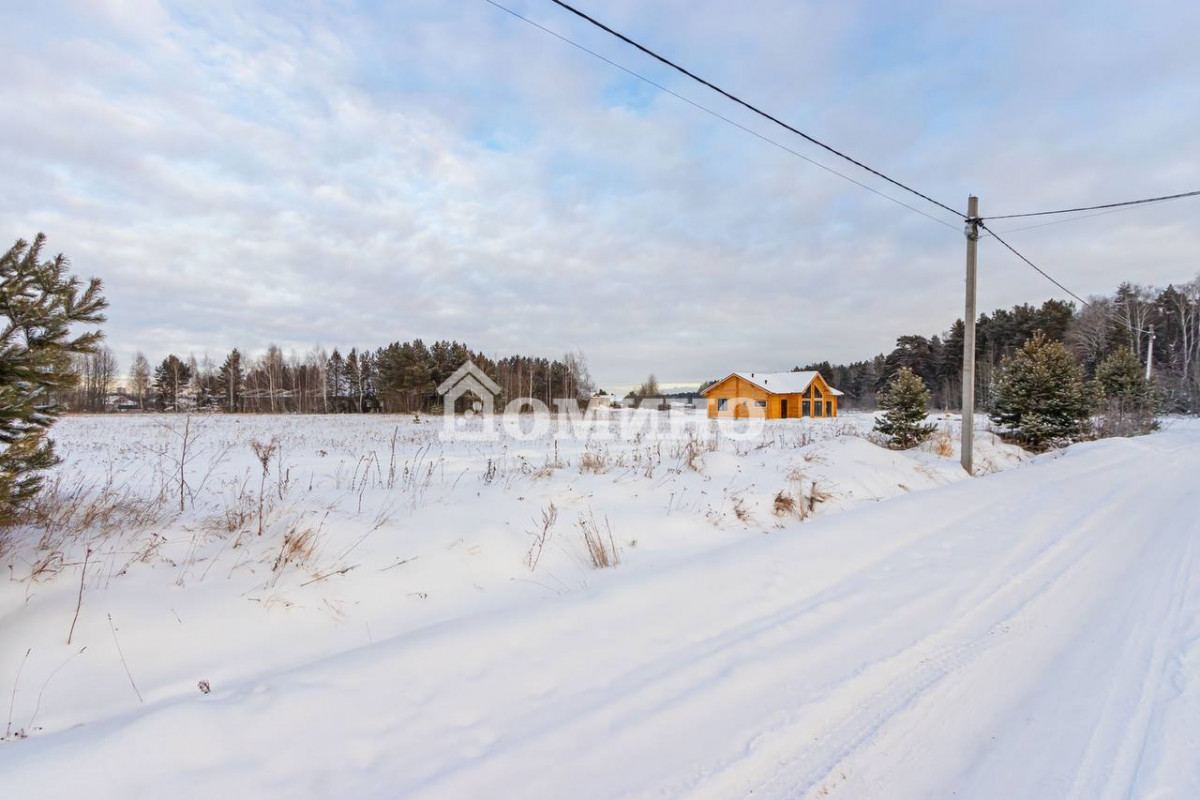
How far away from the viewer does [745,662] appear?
119 inches

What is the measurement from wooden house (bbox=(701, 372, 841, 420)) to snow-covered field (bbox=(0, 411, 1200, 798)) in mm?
33556

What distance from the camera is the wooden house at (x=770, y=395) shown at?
3881 cm

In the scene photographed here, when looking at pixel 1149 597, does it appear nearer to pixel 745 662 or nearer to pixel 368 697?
pixel 745 662

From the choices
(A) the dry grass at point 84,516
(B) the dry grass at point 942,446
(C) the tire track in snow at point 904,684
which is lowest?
(C) the tire track in snow at point 904,684

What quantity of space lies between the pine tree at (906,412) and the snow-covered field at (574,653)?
955 cm

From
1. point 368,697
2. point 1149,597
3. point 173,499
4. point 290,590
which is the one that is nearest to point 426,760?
point 368,697

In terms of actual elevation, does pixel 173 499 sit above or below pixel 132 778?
above

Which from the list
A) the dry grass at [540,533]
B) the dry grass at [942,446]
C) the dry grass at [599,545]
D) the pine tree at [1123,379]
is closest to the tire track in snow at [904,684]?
the dry grass at [599,545]

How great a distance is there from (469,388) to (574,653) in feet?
160

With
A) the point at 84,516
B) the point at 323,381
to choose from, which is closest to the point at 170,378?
the point at 323,381

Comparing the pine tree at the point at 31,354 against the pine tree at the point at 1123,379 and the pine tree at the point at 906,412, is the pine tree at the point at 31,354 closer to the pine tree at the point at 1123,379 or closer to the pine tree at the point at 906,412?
the pine tree at the point at 906,412

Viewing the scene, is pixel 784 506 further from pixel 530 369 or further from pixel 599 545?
pixel 530 369

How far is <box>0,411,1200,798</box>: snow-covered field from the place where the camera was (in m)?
2.18

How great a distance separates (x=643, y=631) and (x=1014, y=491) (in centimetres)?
792
